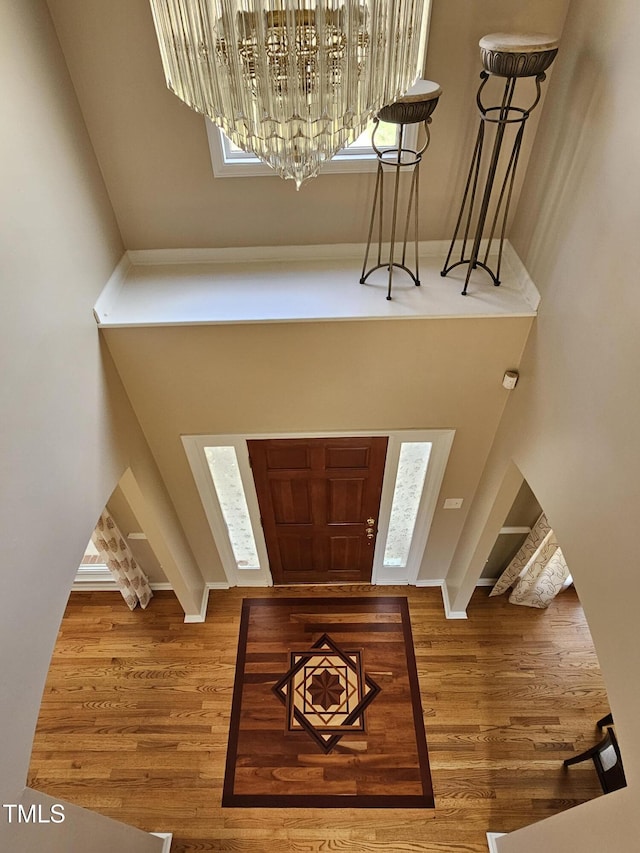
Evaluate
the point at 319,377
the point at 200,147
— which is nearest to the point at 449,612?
the point at 319,377

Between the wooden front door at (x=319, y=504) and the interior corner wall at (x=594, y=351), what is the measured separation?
127 cm

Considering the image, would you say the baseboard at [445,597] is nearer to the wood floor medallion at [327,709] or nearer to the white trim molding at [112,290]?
the wood floor medallion at [327,709]

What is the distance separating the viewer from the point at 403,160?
2889mm

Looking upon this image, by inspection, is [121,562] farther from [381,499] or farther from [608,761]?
[608,761]

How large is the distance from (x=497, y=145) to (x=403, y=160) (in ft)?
1.73

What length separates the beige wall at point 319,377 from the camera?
9.54ft

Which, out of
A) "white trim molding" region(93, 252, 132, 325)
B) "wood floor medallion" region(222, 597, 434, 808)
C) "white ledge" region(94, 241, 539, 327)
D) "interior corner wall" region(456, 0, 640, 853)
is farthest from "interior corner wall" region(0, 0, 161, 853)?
"interior corner wall" region(456, 0, 640, 853)

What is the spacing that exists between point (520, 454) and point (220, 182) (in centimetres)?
221

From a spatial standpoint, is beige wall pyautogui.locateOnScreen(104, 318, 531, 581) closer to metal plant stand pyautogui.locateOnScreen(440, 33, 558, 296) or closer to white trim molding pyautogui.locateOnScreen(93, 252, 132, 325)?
white trim molding pyautogui.locateOnScreen(93, 252, 132, 325)

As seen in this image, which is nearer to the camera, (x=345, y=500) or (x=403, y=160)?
(x=403, y=160)

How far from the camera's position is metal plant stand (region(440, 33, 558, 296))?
7.18 feet

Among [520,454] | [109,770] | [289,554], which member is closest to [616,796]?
[520,454]

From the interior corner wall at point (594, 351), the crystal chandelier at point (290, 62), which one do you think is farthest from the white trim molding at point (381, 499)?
the crystal chandelier at point (290, 62)

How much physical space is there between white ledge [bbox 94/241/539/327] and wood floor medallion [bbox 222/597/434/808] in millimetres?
2694
